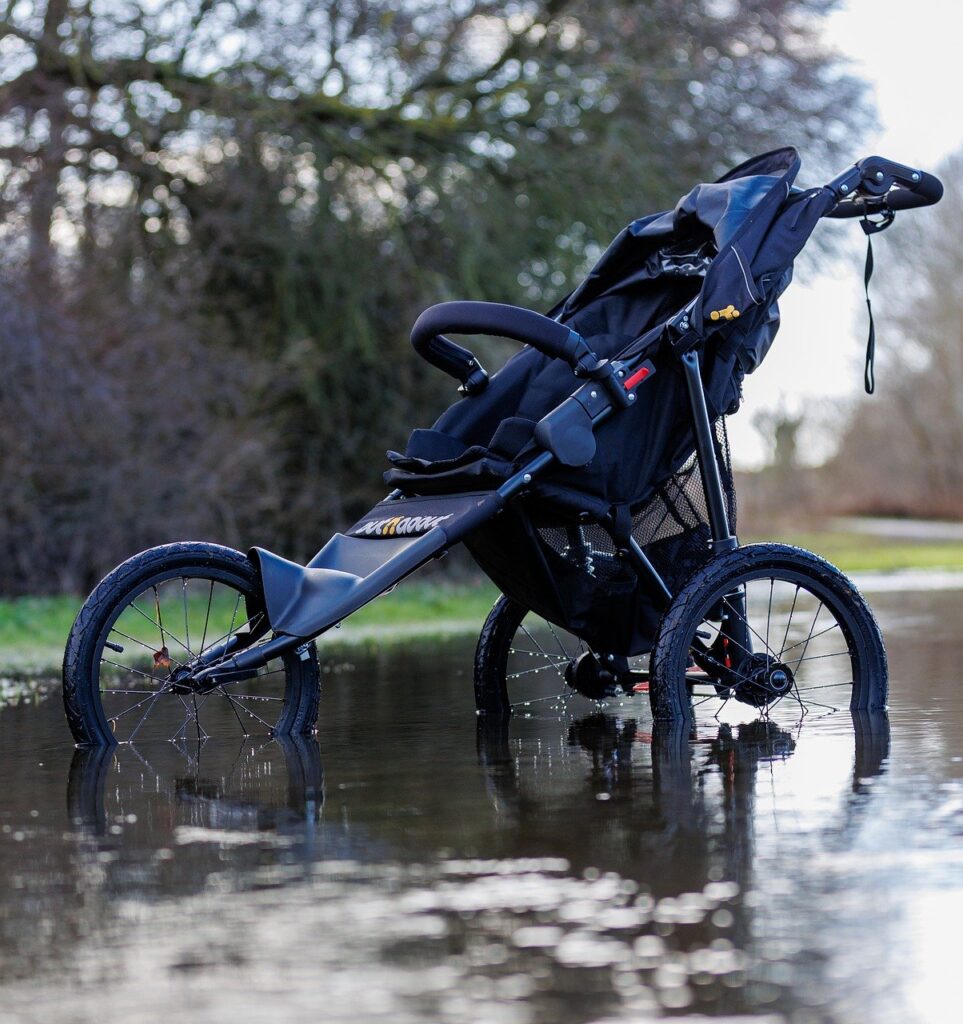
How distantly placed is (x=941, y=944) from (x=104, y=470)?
12725mm

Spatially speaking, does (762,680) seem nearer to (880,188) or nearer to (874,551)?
(880,188)

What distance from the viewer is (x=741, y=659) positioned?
20.6 feet

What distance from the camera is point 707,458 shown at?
6.34m

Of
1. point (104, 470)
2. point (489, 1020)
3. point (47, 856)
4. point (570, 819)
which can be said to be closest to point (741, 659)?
point (570, 819)

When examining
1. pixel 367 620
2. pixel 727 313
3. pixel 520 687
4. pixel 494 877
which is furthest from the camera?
pixel 367 620

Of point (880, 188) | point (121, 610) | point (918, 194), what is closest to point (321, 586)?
point (121, 610)

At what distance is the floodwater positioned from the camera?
2928mm

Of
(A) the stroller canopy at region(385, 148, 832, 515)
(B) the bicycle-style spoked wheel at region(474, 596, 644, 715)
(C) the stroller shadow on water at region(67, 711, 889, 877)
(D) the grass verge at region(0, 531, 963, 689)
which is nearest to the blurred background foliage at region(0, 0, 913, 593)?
(D) the grass verge at region(0, 531, 963, 689)

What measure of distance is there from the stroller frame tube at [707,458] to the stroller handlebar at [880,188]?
2.82ft

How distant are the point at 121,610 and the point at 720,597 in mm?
1824

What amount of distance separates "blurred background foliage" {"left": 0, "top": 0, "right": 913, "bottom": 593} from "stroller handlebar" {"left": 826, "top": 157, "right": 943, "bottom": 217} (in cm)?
900

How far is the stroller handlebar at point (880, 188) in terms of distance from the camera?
665 cm

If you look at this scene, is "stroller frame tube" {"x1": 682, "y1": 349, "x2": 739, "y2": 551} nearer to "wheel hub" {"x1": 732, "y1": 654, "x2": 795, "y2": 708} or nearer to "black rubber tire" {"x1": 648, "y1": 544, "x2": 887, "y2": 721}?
"black rubber tire" {"x1": 648, "y1": 544, "x2": 887, "y2": 721}

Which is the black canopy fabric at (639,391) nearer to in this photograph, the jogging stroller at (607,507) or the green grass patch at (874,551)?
the jogging stroller at (607,507)
